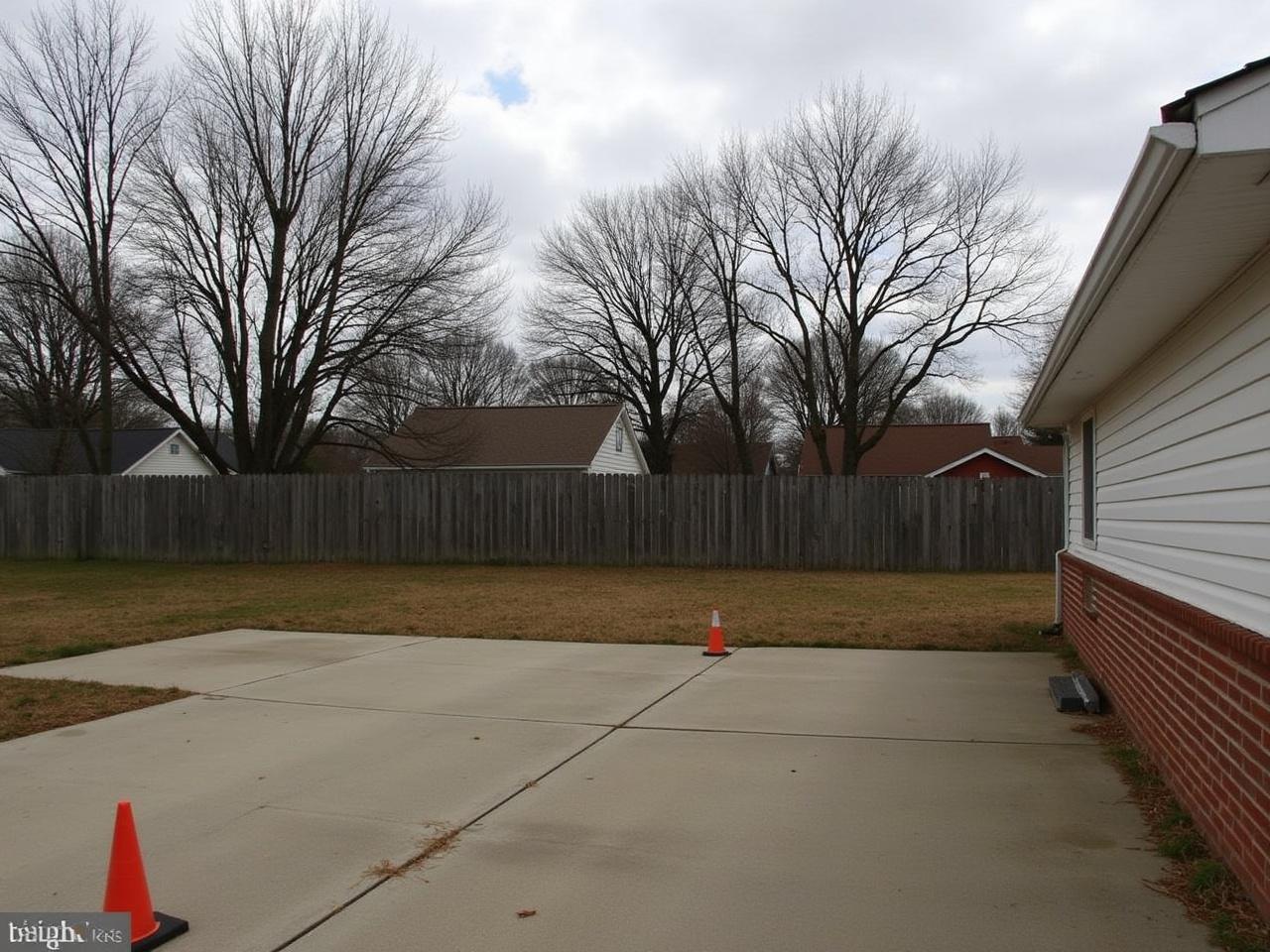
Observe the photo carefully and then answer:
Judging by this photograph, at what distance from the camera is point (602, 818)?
15.4ft

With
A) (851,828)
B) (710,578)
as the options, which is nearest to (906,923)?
(851,828)

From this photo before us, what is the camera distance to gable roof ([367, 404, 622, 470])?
100ft

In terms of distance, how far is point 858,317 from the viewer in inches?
1280

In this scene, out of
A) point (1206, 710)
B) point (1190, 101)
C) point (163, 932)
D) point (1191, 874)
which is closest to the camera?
point (1190, 101)

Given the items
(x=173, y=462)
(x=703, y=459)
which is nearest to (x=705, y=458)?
(x=703, y=459)

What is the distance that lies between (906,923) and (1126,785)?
2335 millimetres

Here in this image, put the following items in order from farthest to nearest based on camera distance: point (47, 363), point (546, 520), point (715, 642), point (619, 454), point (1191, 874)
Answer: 1. point (47, 363)
2. point (619, 454)
3. point (546, 520)
4. point (715, 642)
5. point (1191, 874)

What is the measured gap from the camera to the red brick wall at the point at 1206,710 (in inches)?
139

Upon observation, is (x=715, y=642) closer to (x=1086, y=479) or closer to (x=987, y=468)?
(x=1086, y=479)

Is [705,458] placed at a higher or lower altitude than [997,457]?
higher

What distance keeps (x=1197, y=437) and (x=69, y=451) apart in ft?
153

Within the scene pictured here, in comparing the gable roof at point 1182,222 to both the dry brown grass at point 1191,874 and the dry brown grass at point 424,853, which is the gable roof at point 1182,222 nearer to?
the dry brown grass at point 1191,874

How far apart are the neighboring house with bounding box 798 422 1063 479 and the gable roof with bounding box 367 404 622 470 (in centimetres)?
1152

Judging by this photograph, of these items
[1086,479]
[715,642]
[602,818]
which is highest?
[1086,479]
